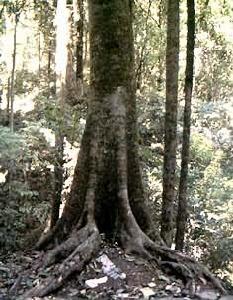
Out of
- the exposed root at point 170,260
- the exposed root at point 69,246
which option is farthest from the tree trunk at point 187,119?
the exposed root at point 69,246

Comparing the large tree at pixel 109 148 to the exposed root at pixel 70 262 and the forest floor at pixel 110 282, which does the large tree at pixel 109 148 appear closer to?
the exposed root at pixel 70 262

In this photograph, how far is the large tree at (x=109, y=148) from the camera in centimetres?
697

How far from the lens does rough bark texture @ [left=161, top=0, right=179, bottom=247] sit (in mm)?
8328

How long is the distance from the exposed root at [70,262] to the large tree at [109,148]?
0.34 meters

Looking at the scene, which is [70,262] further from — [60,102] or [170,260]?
[60,102]

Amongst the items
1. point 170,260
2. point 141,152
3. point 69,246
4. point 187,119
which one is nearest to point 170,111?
point 187,119

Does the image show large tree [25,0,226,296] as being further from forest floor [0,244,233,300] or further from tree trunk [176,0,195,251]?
tree trunk [176,0,195,251]

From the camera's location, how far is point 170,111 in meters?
8.49

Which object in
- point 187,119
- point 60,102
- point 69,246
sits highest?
point 60,102

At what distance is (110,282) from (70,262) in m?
0.48

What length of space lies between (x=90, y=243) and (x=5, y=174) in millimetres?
6439

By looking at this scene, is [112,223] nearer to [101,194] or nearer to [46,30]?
[101,194]

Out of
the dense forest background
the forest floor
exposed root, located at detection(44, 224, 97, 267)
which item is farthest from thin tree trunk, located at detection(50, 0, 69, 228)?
the forest floor

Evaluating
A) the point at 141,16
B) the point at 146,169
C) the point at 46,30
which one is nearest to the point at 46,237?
the point at 146,169
